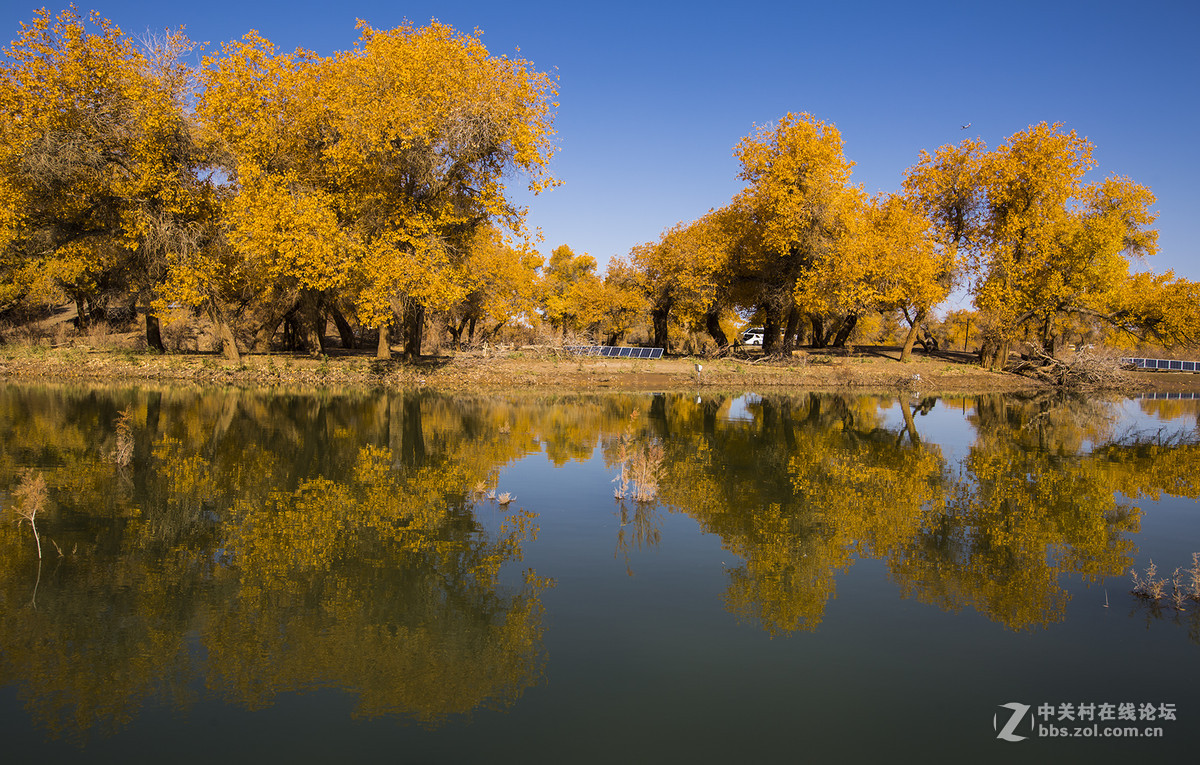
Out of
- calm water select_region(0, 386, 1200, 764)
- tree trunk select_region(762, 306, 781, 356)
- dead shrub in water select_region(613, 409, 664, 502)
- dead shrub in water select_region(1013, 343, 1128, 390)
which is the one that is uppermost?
tree trunk select_region(762, 306, 781, 356)

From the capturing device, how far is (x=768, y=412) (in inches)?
1042

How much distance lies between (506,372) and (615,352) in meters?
10.3

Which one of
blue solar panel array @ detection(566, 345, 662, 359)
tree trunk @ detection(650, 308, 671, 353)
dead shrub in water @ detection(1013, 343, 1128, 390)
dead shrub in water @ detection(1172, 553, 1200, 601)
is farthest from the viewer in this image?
tree trunk @ detection(650, 308, 671, 353)

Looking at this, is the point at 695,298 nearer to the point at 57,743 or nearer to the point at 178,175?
the point at 178,175

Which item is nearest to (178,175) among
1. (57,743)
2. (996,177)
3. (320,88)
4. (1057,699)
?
(320,88)

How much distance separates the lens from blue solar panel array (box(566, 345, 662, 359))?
134 ft

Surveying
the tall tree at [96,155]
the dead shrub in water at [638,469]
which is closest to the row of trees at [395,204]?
the tall tree at [96,155]

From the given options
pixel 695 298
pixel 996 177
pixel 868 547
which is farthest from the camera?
pixel 695 298

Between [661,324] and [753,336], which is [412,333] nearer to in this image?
[661,324]

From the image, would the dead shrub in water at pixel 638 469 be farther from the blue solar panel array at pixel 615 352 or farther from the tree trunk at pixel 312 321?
the tree trunk at pixel 312 321

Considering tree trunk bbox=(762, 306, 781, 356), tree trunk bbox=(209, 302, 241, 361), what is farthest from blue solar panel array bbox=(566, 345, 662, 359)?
tree trunk bbox=(209, 302, 241, 361)

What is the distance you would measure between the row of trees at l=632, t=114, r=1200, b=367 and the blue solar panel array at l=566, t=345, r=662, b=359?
4.86 meters

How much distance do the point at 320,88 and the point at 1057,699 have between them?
117 feet

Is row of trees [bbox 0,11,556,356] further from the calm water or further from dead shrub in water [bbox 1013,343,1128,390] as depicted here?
dead shrub in water [bbox 1013,343,1128,390]
